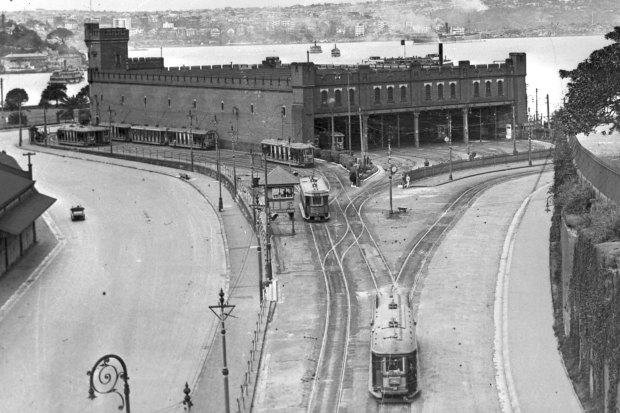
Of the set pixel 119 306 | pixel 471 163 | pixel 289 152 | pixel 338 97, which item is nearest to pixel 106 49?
pixel 338 97

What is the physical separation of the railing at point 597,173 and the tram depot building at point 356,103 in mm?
45798

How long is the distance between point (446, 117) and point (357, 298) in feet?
198

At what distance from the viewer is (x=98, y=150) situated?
111 metres

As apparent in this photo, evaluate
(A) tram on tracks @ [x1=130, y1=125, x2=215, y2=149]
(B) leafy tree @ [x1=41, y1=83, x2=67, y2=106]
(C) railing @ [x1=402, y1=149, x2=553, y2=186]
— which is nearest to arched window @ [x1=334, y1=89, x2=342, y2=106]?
(A) tram on tracks @ [x1=130, y1=125, x2=215, y2=149]

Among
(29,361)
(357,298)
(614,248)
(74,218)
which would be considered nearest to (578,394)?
(614,248)

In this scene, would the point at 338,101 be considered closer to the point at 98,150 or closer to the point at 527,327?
the point at 98,150

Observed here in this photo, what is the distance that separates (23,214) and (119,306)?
482 inches

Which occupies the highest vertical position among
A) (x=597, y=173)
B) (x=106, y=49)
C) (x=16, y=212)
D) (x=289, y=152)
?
(x=106, y=49)

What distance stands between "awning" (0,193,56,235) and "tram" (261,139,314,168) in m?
25.3

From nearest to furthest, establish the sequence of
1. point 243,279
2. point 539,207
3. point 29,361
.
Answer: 1. point 29,361
2. point 243,279
3. point 539,207

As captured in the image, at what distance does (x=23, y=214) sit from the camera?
55156mm

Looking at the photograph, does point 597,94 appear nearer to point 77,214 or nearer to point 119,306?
point 119,306

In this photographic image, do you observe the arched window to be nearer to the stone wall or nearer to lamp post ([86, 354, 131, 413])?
the stone wall

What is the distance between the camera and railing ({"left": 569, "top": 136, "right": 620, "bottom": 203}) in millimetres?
36469
